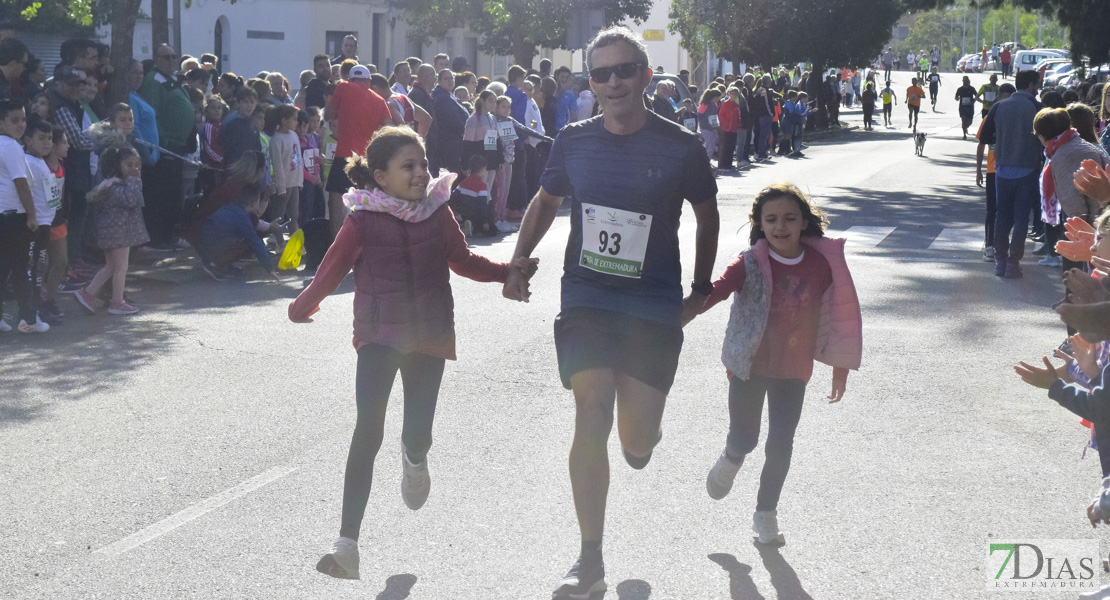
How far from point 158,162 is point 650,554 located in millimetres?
9082

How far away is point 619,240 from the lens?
4.53 m

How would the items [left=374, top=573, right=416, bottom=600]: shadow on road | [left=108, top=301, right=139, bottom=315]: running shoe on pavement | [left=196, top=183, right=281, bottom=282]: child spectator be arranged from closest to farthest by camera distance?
[left=374, top=573, right=416, bottom=600]: shadow on road
[left=108, top=301, right=139, bottom=315]: running shoe on pavement
[left=196, top=183, right=281, bottom=282]: child spectator

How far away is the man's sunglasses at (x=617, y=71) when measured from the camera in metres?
4.58

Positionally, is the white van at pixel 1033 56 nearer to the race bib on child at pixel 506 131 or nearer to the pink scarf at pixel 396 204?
the race bib on child at pixel 506 131

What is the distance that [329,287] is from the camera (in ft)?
15.5

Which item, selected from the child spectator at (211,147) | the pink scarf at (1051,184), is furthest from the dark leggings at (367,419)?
the child spectator at (211,147)

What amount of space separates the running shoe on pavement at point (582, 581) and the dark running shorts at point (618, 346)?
616 millimetres

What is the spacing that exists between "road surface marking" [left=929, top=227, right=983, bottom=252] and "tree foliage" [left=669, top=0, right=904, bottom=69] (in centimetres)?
2833

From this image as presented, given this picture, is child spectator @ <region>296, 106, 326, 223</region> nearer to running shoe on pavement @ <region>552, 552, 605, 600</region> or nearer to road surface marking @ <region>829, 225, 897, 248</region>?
road surface marking @ <region>829, 225, 897, 248</region>

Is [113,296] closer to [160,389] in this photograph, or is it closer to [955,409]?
[160,389]

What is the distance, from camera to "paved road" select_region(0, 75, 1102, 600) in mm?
4688

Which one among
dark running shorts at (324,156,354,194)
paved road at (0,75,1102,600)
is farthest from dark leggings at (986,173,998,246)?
dark running shorts at (324,156,354,194)

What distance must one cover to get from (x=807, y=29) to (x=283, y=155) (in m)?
33.3

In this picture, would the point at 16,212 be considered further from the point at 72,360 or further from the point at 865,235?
the point at 865,235
